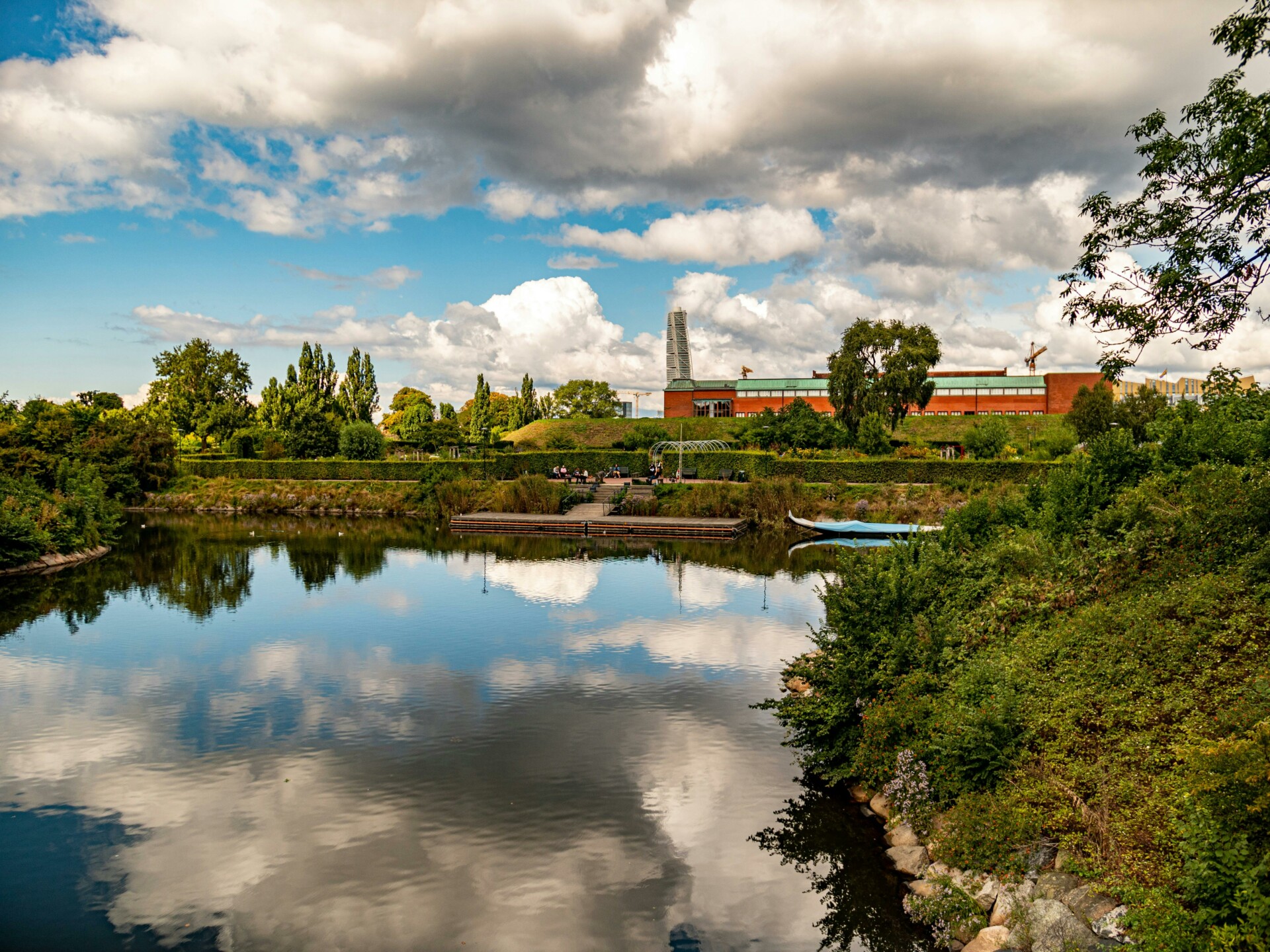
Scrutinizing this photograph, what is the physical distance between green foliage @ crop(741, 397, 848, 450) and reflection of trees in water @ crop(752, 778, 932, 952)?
4201 centimetres

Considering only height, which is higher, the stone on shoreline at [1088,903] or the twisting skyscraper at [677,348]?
the twisting skyscraper at [677,348]

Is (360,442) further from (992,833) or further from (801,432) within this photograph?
(992,833)

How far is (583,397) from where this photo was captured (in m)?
98.9

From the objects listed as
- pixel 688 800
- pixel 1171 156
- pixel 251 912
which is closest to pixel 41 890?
pixel 251 912

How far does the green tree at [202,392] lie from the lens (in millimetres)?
64938

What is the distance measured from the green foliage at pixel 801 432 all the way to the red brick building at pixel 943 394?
15.8 metres

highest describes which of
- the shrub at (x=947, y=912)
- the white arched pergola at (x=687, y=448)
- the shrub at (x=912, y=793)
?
the white arched pergola at (x=687, y=448)

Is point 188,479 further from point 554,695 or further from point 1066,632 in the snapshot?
point 1066,632

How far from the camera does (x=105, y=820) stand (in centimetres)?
974

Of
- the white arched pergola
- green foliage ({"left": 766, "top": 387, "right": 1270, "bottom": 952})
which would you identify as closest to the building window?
the white arched pergola

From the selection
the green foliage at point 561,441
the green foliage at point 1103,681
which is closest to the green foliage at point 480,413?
the green foliage at point 561,441

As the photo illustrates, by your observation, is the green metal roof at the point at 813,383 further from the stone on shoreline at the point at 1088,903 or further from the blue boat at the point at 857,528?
the stone on shoreline at the point at 1088,903

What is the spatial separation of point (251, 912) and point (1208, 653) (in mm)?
10291

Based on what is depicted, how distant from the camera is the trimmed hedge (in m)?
41.1
